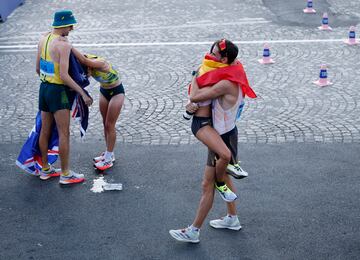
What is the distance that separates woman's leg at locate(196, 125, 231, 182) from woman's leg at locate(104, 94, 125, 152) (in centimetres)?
196

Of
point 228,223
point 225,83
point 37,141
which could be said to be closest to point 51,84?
point 37,141

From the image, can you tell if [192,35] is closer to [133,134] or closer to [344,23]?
[344,23]

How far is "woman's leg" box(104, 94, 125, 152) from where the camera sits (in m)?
7.72

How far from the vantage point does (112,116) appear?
776 cm

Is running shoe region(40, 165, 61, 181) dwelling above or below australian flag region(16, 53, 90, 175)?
below

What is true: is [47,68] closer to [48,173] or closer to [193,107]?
[48,173]

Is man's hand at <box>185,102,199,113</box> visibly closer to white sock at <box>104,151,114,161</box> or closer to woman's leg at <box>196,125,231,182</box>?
woman's leg at <box>196,125,231,182</box>

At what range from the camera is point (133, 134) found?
Result: 8.98 meters

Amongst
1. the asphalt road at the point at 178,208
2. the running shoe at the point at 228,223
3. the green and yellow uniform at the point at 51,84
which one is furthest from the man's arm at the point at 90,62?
the running shoe at the point at 228,223

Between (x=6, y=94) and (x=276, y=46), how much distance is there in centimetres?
567

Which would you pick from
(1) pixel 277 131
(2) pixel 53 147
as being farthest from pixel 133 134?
(1) pixel 277 131

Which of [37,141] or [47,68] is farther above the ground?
[47,68]

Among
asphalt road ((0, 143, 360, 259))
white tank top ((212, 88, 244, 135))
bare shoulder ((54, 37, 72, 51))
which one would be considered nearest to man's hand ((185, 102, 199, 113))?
white tank top ((212, 88, 244, 135))

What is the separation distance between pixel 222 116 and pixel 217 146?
297 millimetres
